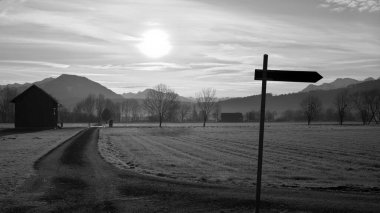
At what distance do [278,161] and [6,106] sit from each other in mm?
139966

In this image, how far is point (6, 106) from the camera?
139 m

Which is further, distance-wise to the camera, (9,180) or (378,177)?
(378,177)

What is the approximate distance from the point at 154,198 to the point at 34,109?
6304 centimetres

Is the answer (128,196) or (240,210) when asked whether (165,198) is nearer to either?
(128,196)

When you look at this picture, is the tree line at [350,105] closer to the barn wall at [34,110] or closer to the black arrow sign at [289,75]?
the barn wall at [34,110]

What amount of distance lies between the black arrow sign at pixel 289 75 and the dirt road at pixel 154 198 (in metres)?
3.13

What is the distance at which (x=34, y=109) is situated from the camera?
66.5 metres

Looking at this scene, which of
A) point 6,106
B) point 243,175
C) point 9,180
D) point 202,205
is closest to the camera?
point 202,205

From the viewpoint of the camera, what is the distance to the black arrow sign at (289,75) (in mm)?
7133

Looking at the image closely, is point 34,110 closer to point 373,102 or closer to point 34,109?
point 34,109

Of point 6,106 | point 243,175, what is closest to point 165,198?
point 243,175

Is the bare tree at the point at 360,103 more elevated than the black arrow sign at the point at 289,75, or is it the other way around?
the bare tree at the point at 360,103

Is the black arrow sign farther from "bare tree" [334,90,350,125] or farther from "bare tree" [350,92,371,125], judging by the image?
"bare tree" [350,92,371,125]

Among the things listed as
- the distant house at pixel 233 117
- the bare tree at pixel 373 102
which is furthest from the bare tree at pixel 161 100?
the bare tree at pixel 373 102
